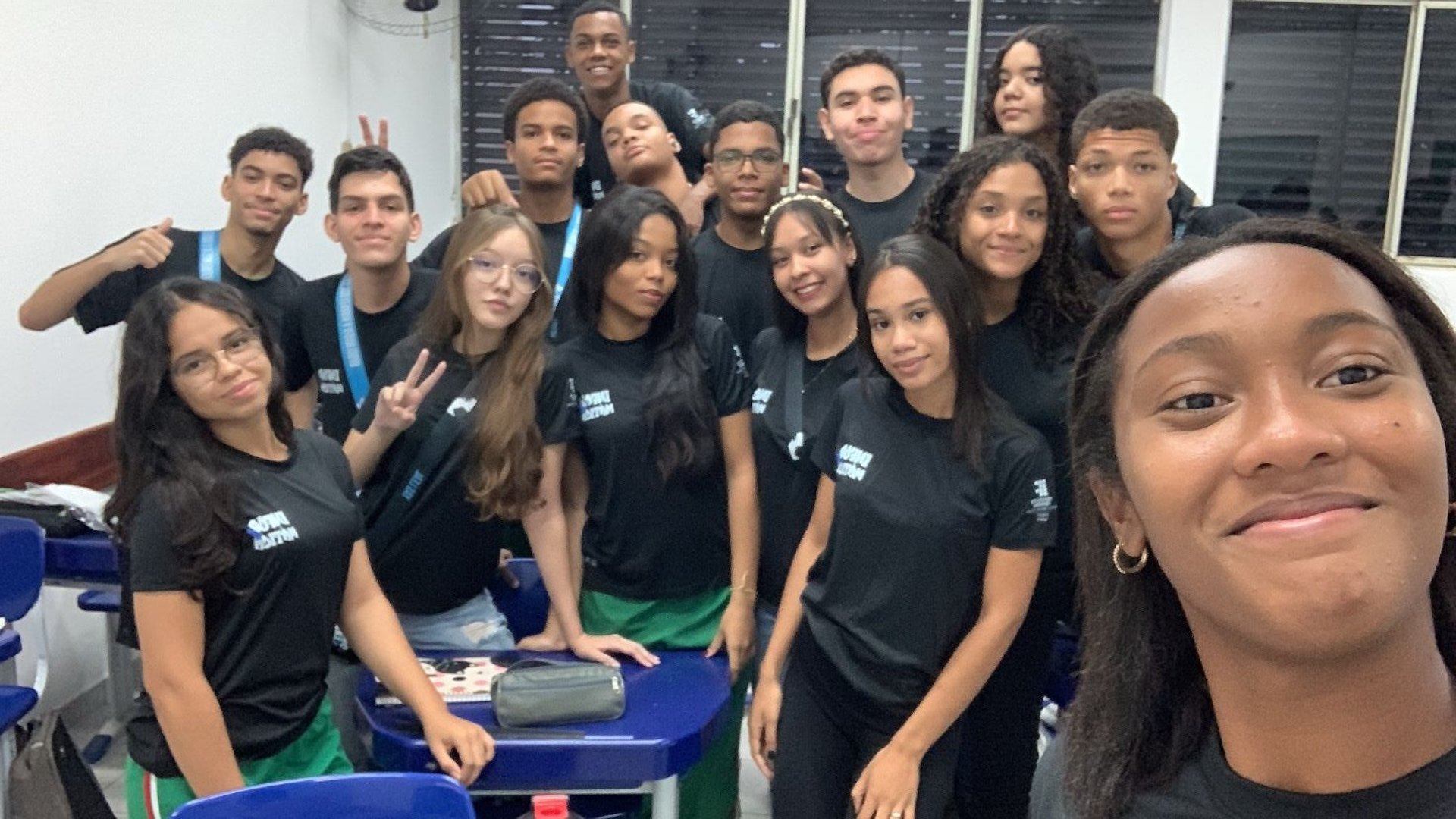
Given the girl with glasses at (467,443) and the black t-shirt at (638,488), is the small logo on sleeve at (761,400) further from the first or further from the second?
the girl with glasses at (467,443)

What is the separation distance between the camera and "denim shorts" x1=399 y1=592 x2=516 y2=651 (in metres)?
2.28

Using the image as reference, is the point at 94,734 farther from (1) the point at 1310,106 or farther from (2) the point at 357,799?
(1) the point at 1310,106

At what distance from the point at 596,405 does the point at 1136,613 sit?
4.86ft

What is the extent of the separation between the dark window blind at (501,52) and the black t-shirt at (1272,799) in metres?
5.21

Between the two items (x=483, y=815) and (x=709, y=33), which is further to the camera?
(x=709, y=33)

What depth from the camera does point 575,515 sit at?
233 cm

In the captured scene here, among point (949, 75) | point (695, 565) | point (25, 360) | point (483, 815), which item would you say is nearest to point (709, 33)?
point (949, 75)

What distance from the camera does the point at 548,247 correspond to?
9.32 feet

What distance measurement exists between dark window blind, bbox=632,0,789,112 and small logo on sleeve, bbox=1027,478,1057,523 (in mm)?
4149

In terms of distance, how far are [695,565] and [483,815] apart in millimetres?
659

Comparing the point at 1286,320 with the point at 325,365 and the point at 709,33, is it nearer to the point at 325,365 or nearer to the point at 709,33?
the point at 325,365

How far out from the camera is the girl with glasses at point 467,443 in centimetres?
217

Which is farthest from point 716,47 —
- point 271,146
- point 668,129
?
point 271,146

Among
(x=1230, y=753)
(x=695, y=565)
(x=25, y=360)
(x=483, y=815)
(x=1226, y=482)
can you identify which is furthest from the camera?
(x=25, y=360)
